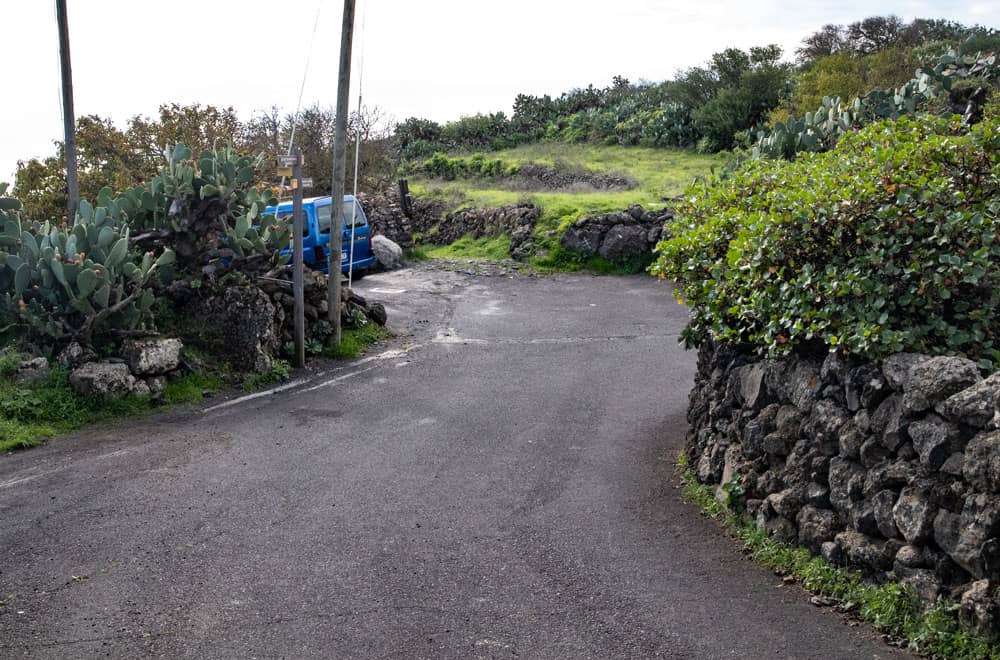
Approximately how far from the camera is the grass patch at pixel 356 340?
1445 centimetres

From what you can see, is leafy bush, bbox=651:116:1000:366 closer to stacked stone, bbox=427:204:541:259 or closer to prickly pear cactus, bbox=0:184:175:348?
prickly pear cactus, bbox=0:184:175:348

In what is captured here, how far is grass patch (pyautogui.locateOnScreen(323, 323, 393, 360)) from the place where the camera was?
47.4 feet

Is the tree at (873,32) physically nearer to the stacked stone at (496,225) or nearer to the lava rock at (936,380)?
the stacked stone at (496,225)

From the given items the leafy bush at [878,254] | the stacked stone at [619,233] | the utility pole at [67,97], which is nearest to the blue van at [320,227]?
the utility pole at [67,97]

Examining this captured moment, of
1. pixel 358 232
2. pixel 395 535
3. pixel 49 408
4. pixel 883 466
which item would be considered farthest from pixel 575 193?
pixel 883 466

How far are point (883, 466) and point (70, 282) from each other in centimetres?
987

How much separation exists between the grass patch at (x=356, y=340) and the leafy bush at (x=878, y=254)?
7337mm

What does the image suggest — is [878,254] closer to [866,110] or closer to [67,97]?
[866,110]

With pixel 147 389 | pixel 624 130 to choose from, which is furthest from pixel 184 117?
pixel 624 130

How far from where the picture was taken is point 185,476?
29.9 ft

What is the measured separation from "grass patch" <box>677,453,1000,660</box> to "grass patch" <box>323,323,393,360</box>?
26.8 feet

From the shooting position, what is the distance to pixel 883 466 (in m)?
6.02

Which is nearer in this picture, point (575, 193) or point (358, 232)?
point (358, 232)

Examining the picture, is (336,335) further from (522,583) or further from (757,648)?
(757,648)
